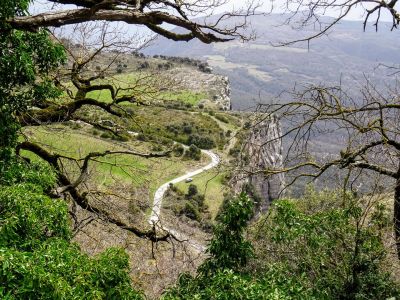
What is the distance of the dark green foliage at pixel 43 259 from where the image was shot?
15.9ft

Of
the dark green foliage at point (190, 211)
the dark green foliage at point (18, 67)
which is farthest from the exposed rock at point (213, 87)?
the dark green foliage at point (18, 67)

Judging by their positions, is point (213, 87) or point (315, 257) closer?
point (315, 257)

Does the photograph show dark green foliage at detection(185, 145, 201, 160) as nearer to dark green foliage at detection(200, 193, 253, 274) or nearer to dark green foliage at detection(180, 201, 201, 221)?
dark green foliage at detection(180, 201, 201, 221)

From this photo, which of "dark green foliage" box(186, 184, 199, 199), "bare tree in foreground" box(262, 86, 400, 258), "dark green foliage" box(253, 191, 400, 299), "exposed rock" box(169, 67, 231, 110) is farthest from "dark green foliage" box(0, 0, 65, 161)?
"exposed rock" box(169, 67, 231, 110)

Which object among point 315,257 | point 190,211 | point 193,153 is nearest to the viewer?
point 315,257

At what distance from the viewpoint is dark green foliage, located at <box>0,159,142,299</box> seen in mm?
4832

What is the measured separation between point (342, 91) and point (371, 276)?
3.83m

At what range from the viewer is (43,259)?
17.2 ft

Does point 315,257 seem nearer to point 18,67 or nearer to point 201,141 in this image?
point 18,67

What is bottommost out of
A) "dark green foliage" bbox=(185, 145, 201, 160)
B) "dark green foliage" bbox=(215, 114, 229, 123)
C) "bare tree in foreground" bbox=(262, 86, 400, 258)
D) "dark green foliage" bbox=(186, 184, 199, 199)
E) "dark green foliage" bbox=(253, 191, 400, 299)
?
"dark green foliage" bbox=(215, 114, 229, 123)

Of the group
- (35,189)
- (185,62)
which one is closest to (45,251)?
(35,189)

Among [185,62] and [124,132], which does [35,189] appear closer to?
[124,132]

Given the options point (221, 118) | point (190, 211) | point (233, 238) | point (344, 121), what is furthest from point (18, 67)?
point (221, 118)

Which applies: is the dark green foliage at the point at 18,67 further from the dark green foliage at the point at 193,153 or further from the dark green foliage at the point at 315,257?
the dark green foliage at the point at 193,153
